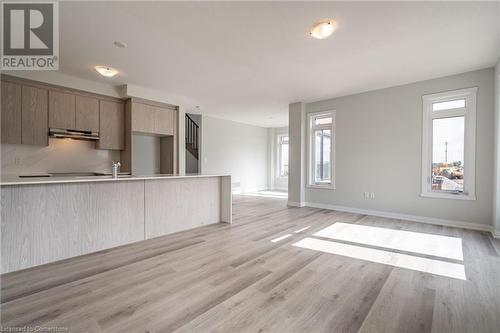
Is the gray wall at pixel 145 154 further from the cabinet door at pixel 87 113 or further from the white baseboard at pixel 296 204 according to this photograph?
the white baseboard at pixel 296 204

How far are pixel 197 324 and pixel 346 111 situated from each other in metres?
5.46

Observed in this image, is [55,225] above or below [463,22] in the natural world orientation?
below

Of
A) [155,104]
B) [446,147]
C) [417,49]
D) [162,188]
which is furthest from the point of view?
[155,104]

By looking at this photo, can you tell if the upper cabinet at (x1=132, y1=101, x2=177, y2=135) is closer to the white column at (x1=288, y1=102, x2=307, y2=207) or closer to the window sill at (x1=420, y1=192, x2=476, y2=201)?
the white column at (x1=288, y1=102, x2=307, y2=207)

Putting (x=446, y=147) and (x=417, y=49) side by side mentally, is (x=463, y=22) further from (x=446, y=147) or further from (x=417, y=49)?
(x=446, y=147)

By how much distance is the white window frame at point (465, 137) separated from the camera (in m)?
4.11

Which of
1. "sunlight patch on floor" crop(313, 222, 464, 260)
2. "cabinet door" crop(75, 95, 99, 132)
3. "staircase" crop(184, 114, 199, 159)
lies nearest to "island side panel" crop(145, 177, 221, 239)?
"sunlight patch on floor" crop(313, 222, 464, 260)

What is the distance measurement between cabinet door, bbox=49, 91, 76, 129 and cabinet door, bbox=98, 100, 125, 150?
508 millimetres

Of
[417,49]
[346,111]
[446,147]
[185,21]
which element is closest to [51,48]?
[185,21]

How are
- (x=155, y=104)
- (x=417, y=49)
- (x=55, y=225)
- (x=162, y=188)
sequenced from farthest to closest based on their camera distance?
(x=155, y=104) → (x=162, y=188) → (x=417, y=49) → (x=55, y=225)

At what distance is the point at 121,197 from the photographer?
3203mm

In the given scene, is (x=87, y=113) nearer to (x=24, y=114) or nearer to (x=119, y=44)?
(x=24, y=114)

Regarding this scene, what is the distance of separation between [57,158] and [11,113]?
1065 mm

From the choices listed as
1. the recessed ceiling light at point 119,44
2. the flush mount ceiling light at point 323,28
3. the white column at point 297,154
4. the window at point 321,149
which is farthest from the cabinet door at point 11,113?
the window at point 321,149
